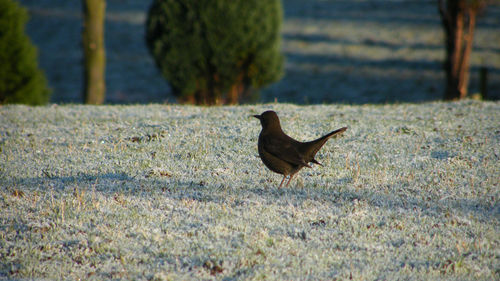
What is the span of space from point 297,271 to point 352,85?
20.8 metres

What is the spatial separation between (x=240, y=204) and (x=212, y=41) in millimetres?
9973

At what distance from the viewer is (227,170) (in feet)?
23.2

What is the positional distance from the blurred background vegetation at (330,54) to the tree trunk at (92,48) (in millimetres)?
7107

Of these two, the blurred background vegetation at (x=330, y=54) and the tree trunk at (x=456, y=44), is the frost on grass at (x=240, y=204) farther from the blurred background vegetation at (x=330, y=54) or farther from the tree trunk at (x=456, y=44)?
the blurred background vegetation at (x=330, y=54)

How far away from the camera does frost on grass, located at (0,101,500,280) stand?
14.9 feet

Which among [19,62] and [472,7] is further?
[472,7]

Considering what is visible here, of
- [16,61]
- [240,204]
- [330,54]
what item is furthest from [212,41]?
[330,54]

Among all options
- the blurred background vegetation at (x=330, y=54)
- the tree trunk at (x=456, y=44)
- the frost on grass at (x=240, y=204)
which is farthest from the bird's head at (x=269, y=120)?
the blurred background vegetation at (x=330, y=54)

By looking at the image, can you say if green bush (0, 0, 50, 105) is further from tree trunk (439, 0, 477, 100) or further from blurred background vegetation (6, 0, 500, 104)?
tree trunk (439, 0, 477, 100)

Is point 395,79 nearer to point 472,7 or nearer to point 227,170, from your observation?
point 472,7

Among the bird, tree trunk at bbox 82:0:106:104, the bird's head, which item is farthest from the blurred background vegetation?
the bird

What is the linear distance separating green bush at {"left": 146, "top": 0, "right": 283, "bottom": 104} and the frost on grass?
566 cm

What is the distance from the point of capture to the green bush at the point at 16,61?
46.5 ft

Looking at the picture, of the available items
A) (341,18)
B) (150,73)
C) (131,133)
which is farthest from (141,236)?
(341,18)
